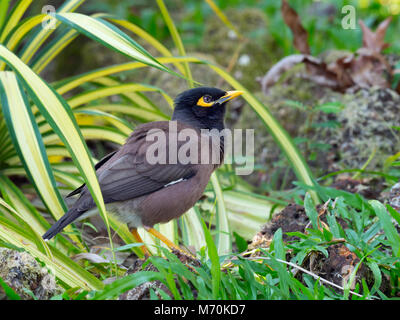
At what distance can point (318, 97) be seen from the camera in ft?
17.2

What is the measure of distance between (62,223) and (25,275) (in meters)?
0.47

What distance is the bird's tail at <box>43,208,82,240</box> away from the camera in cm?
274

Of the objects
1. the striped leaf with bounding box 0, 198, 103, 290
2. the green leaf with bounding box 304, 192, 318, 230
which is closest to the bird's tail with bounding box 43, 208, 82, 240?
the striped leaf with bounding box 0, 198, 103, 290

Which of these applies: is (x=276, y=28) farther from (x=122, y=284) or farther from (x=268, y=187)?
(x=122, y=284)

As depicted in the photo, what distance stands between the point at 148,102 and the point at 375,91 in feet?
6.67

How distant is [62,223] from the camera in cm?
279

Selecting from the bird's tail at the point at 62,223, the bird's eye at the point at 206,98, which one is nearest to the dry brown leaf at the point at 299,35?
the bird's eye at the point at 206,98

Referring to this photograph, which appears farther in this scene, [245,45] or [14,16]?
[245,45]

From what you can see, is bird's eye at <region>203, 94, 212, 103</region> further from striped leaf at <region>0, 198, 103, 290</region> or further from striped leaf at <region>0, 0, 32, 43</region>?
striped leaf at <region>0, 0, 32, 43</region>

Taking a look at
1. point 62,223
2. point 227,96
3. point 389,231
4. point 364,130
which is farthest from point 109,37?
point 364,130

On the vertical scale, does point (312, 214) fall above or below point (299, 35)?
below

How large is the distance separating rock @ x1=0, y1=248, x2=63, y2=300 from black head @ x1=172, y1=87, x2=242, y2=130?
53.2 inches

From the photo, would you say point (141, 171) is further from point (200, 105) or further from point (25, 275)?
point (25, 275)
